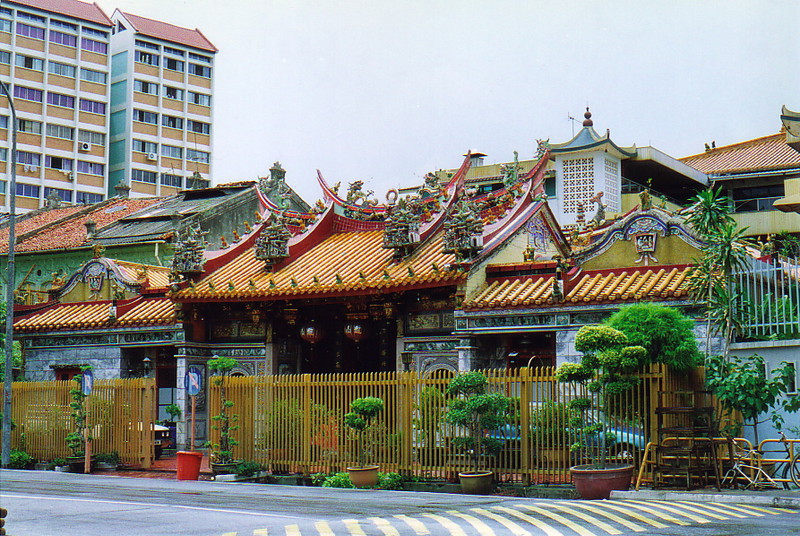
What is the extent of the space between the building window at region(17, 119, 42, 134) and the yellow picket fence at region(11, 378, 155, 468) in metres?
46.1

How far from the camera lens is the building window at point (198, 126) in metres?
79.1

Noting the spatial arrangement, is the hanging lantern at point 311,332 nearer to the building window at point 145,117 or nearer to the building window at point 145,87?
the building window at point 145,117

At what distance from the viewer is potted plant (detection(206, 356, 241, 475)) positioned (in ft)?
76.8

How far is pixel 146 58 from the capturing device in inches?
3012

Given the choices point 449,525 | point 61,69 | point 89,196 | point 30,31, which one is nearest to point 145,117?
point 61,69

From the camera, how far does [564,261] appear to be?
74.2ft

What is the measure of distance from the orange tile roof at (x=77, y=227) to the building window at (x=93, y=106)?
2601 centimetres

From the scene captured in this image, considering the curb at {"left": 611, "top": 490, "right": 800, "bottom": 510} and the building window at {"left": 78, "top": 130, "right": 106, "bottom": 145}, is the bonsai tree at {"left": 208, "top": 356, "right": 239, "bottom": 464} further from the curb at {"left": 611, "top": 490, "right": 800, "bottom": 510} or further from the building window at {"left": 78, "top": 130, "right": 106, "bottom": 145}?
the building window at {"left": 78, "top": 130, "right": 106, "bottom": 145}

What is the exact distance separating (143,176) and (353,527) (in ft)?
215

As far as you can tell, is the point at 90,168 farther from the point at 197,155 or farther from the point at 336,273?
the point at 336,273

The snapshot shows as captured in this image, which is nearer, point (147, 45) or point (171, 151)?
point (147, 45)

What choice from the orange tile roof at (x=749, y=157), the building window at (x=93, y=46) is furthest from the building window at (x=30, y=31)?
the orange tile roof at (x=749, y=157)

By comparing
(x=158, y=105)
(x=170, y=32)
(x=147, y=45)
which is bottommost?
(x=158, y=105)

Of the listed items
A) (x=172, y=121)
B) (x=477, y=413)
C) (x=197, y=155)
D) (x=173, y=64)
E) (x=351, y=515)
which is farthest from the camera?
(x=197, y=155)
